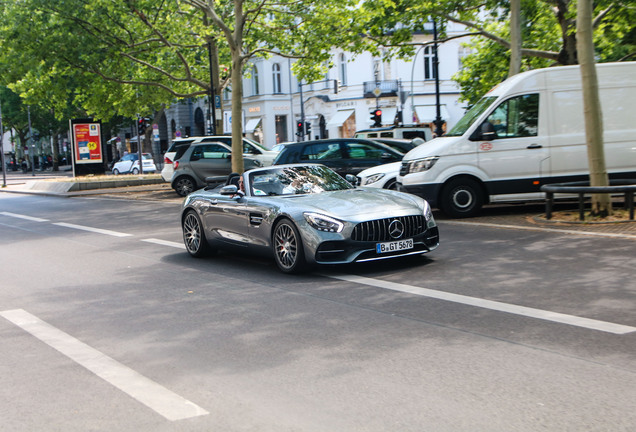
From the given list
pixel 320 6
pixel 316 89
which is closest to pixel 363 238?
pixel 320 6

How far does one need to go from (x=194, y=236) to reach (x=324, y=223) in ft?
10.1

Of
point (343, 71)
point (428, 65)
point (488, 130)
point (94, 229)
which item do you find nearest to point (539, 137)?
point (488, 130)

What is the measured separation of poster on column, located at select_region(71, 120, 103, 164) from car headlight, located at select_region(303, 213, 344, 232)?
101ft

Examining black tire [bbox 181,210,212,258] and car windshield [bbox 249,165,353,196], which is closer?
car windshield [bbox 249,165,353,196]

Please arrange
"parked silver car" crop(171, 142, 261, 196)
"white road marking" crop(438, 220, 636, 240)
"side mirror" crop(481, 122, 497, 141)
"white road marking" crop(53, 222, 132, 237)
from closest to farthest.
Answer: "white road marking" crop(438, 220, 636, 240) → "side mirror" crop(481, 122, 497, 141) → "white road marking" crop(53, 222, 132, 237) → "parked silver car" crop(171, 142, 261, 196)

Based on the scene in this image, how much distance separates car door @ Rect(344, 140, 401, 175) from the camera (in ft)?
64.8

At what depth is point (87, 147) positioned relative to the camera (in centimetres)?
3825

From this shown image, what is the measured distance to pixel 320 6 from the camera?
84.3 ft

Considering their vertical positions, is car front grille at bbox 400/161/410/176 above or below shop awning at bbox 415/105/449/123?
below

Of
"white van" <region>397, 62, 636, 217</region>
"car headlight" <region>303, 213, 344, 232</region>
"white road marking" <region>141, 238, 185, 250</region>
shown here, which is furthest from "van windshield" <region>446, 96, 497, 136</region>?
"car headlight" <region>303, 213, 344, 232</region>

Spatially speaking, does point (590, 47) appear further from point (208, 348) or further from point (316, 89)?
point (316, 89)

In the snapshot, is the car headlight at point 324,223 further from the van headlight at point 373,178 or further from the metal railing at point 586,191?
the van headlight at point 373,178

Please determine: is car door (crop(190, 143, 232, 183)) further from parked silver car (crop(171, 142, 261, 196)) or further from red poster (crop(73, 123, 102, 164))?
red poster (crop(73, 123, 102, 164))

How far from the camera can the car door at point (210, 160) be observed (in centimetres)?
2628
